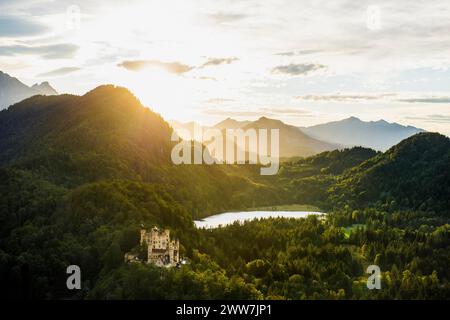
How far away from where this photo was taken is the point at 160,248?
373 feet

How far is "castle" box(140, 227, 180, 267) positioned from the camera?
A: 4264 inches

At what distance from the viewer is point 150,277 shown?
10012cm

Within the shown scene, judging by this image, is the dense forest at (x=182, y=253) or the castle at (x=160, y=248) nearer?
the dense forest at (x=182, y=253)

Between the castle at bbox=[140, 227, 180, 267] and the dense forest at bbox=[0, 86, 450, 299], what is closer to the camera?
the dense forest at bbox=[0, 86, 450, 299]

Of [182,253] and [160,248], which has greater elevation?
[160,248]

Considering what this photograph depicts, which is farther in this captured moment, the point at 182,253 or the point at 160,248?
the point at 182,253

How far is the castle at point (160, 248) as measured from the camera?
108312 mm
